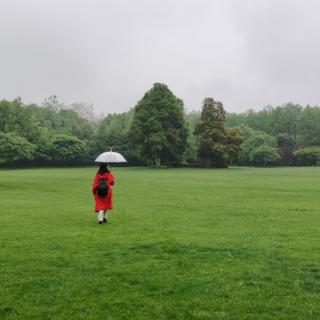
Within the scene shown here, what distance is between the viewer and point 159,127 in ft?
271

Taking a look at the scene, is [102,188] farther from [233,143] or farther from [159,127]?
[233,143]

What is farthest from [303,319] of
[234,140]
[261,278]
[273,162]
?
[273,162]

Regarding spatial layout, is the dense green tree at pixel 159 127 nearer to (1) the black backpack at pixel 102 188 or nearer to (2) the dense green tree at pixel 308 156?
(2) the dense green tree at pixel 308 156

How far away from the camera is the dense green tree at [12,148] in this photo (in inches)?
3489

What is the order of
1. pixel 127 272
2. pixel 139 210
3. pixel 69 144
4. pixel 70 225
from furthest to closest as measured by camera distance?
pixel 69 144 < pixel 139 210 < pixel 70 225 < pixel 127 272

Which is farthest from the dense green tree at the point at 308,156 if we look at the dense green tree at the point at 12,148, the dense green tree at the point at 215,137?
the dense green tree at the point at 12,148

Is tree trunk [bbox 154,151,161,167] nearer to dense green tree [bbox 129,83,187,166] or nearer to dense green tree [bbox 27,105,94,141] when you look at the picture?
dense green tree [bbox 129,83,187,166]

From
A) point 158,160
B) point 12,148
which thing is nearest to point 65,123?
point 12,148

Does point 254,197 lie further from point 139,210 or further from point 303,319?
point 303,319

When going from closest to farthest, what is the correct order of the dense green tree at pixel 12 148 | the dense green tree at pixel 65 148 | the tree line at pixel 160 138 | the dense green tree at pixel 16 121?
the tree line at pixel 160 138, the dense green tree at pixel 12 148, the dense green tree at pixel 65 148, the dense green tree at pixel 16 121

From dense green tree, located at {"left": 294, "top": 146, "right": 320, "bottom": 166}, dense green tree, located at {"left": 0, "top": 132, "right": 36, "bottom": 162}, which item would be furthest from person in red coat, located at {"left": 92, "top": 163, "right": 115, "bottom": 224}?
dense green tree, located at {"left": 294, "top": 146, "right": 320, "bottom": 166}

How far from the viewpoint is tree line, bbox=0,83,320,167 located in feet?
277

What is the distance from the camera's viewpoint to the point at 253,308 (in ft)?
23.5

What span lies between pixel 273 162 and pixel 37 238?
320 feet
